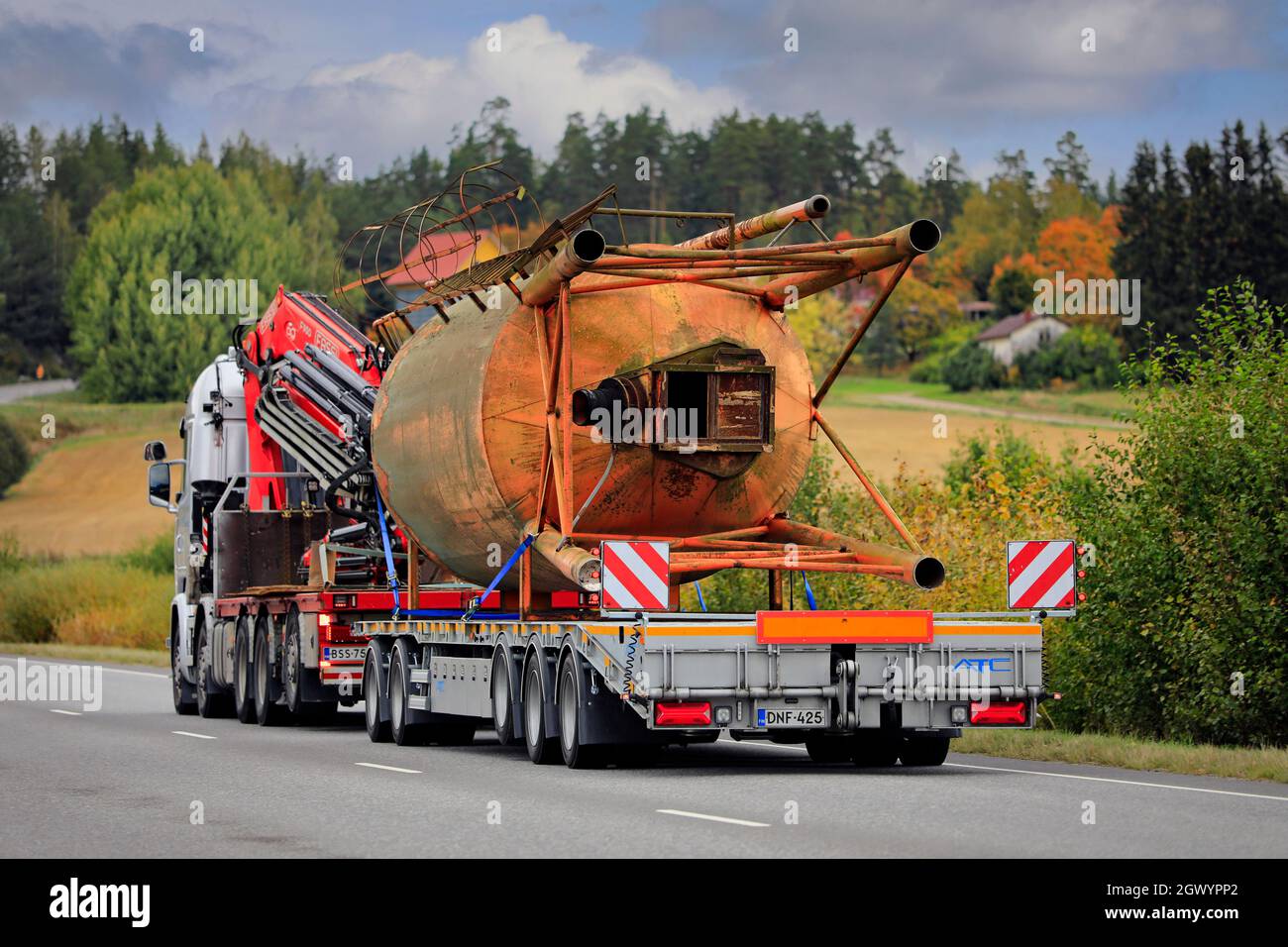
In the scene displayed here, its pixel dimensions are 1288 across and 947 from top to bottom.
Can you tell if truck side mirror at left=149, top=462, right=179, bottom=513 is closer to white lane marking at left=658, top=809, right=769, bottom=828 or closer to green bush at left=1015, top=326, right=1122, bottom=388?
white lane marking at left=658, top=809, right=769, bottom=828

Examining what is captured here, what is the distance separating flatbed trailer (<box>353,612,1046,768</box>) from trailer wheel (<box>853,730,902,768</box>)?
0.5 inches

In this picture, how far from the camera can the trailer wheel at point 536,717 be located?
17.3 meters

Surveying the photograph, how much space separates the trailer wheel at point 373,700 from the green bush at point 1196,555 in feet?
22.4

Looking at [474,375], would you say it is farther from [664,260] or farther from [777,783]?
[777,783]

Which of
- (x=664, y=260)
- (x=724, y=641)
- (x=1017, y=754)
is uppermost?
(x=664, y=260)

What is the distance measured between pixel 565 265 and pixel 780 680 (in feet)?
12.1

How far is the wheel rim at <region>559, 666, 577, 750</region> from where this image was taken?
16656 millimetres

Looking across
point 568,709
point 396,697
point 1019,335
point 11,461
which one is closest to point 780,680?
point 568,709

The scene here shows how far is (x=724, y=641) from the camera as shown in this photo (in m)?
15.6

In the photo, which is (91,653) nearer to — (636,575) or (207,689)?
(207,689)

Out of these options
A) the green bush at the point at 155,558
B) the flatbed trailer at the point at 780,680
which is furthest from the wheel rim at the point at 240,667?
the green bush at the point at 155,558
